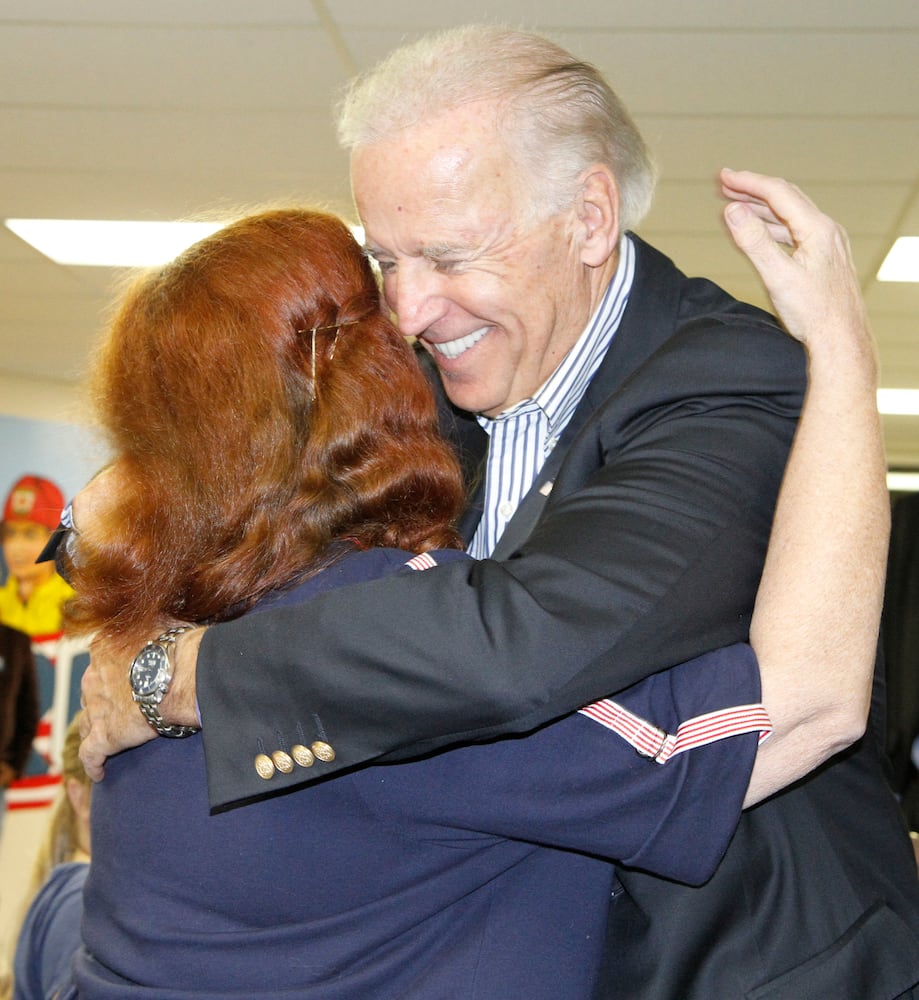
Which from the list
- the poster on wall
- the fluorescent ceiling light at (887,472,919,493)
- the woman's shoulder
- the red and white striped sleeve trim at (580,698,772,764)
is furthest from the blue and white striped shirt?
the fluorescent ceiling light at (887,472,919,493)

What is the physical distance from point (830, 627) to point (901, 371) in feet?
22.1

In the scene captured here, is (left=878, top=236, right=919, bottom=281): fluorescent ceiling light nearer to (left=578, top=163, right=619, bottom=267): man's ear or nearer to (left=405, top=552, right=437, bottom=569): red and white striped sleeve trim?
(left=578, top=163, right=619, bottom=267): man's ear

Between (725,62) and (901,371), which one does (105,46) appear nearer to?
(725,62)

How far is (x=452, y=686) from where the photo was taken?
3.09ft

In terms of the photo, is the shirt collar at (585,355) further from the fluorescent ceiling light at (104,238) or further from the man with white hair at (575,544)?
the fluorescent ceiling light at (104,238)

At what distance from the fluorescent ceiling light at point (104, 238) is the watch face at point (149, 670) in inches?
158

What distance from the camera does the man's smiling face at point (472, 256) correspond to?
1570 millimetres

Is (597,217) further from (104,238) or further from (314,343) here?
(104,238)

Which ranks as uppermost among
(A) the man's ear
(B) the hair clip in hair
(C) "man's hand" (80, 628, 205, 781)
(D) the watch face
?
(A) the man's ear

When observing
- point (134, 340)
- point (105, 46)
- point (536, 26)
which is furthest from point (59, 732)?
point (134, 340)

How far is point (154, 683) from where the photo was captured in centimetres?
105

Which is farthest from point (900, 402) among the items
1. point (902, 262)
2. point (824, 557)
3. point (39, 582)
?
point (824, 557)

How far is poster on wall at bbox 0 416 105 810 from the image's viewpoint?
6.30 m

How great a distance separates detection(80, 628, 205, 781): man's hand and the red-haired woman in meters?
0.02
